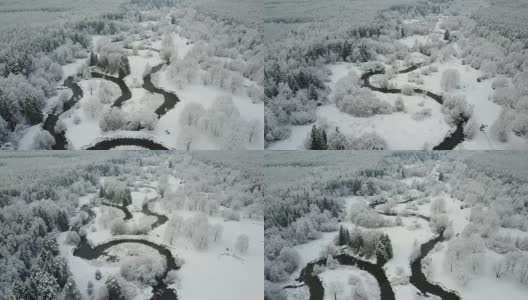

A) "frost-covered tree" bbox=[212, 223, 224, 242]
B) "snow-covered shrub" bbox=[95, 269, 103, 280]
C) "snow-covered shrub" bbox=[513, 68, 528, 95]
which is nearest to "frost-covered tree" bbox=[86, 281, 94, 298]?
"snow-covered shrub" bbox=[95, 269, 103, 280]

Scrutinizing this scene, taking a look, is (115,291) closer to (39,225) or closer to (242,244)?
(39,225)

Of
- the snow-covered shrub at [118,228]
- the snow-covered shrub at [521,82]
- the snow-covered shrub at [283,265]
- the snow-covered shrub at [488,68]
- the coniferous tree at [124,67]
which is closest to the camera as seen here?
the snow-covered shrub at [283,265]

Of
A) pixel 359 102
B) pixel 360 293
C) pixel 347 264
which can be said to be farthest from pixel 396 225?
pixel 359 102

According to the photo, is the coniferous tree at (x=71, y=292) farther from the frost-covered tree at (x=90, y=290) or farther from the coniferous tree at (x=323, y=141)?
the coniferous tree at (x=323, y=141)

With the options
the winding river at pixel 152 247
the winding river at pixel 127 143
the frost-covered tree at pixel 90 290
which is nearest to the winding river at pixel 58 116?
the winding river at pixel 127 143

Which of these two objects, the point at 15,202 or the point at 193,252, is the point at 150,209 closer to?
the point at 193,252

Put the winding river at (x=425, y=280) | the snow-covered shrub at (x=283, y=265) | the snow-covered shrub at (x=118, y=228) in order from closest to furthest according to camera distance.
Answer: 1. the winding river at (x=425, y=280)
2. the snow-covered shrub at (x=283, y=265)
3. the snow-covered shrub at (x=118, y=228)

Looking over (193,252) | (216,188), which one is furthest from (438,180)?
(193,252)
